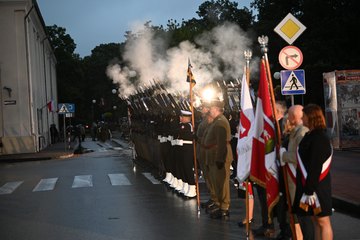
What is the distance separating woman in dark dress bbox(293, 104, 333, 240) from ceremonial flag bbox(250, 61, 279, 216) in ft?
2.14

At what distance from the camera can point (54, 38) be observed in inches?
3450

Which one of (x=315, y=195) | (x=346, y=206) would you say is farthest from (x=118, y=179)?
(x=315, y=195)

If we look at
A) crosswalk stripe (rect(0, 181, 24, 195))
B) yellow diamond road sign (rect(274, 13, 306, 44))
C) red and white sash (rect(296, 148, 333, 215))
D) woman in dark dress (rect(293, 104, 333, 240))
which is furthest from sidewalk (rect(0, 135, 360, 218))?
crosswalk stripe (rect(0, 181, 24, 195))

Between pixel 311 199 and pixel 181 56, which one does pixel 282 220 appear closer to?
pixel 311 199

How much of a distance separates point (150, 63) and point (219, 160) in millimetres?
16811

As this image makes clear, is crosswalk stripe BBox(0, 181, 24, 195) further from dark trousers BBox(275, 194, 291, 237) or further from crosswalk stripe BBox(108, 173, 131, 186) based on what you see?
dark trousers BBox(275, 194, 291, 237)

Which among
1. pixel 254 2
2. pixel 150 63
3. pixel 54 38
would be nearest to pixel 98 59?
pixel 54 38

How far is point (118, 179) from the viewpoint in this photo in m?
18.1

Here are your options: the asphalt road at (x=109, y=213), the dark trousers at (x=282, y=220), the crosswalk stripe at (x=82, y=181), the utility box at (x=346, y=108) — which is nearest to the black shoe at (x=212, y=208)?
the asphalt road at (x=109, y=213)

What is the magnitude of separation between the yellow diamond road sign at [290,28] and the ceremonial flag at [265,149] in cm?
675

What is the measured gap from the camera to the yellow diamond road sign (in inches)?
563

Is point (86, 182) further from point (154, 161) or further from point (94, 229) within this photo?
point (94, 229)

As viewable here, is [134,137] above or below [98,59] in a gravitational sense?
below

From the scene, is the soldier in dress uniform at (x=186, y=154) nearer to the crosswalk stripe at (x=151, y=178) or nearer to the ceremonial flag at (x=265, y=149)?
the crosswalk stripe at (x=151, y=178)
